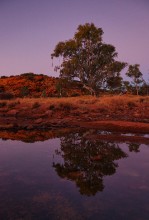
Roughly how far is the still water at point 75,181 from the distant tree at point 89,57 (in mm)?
18818

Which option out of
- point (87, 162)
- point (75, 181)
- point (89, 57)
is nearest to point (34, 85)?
point (89, 57)

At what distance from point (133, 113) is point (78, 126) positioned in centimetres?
551

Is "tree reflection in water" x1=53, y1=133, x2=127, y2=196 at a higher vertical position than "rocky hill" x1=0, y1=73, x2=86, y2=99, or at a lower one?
lower

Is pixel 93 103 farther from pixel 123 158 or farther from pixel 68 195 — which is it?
pixel 68 195

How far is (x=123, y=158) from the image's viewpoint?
294 inches

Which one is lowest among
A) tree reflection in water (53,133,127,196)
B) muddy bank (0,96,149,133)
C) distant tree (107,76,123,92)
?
tree reflection in water (53,133,127,196)

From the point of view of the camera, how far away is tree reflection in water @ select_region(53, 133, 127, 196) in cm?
550

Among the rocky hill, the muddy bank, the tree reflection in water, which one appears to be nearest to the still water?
the tree reflection in water

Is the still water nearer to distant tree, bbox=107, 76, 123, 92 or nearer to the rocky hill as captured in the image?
distant tree, bbox=107, 76, 123, 92

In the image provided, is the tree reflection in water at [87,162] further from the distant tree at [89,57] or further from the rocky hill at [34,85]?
the rocky hill at [34,85]

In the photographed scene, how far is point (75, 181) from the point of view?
219 inches

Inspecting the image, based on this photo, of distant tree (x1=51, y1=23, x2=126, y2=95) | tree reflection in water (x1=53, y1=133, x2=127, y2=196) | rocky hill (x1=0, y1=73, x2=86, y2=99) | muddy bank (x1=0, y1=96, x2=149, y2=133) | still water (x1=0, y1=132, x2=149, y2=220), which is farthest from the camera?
rocky hill (x1=0, y1=73, x2=86, y2=99)

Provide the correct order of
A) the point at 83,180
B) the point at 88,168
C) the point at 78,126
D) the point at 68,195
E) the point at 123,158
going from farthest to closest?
the point at 78,126 < the point at 123,158 < the point at 88,168 < the point at 83,180 < the point at 68,195

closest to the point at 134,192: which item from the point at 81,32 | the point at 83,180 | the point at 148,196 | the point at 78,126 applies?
the point at 148,196
